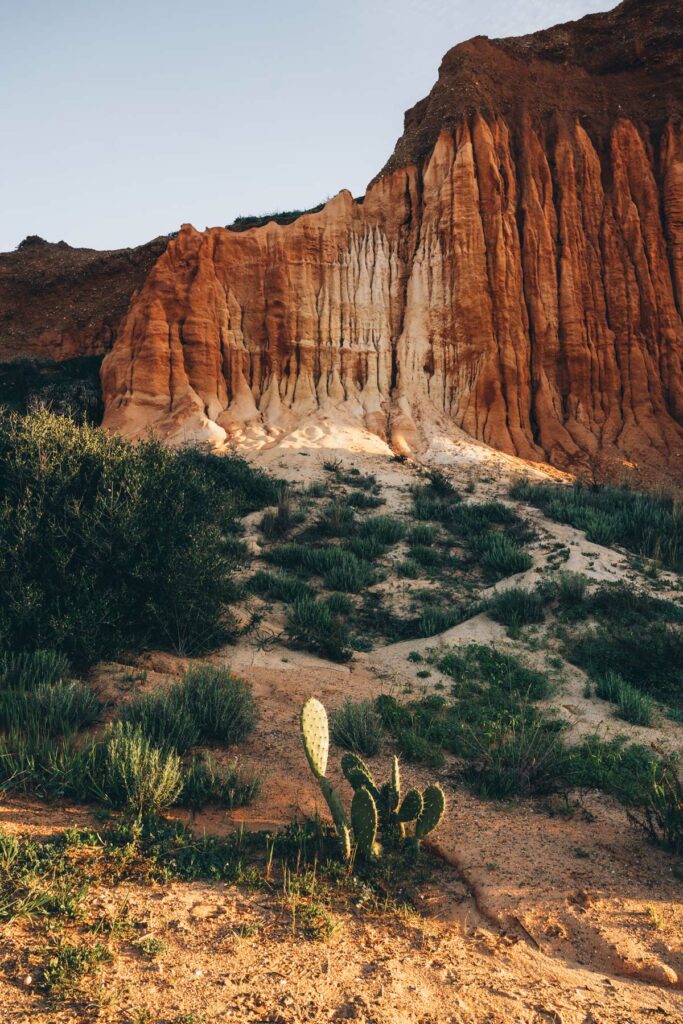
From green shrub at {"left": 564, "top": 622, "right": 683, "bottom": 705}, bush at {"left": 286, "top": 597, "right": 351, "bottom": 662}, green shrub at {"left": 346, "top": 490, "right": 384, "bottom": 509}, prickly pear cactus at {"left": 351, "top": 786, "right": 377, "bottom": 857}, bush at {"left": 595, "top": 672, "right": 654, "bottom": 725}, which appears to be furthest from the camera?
green shrub at {"left": 346, "top": 490, "right": 384, "bottom": 509}

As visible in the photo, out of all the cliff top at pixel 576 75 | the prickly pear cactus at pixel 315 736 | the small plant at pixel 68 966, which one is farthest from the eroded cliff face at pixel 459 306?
the small plant at pixel 68 966

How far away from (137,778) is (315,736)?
130 centimetres

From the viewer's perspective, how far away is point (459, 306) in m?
22.8

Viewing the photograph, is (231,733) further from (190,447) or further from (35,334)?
(35,334)

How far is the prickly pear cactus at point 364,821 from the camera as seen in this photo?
4387 mm

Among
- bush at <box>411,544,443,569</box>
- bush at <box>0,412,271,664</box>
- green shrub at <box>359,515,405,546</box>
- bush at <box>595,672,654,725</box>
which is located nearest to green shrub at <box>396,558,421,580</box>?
bush at <box>411,544,443,569</box>

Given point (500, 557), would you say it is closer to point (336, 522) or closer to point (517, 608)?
point (517, 608)

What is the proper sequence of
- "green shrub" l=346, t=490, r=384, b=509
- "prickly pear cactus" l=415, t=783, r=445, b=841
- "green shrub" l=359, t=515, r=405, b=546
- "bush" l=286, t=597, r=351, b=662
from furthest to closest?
"green shrub" l=346, t=490, r=384, b=509, "green shrub" l=359, t=515, r=405, b=546, "bush" l=286, t=597, r=351, b=662, "prickly pear cactus" l=415, t=783, r=445, b=841

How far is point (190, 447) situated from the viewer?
19.0 metres

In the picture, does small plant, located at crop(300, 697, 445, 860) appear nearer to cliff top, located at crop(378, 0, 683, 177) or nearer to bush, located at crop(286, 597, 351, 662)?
bush, located at crop(286, 597, 351, 662)

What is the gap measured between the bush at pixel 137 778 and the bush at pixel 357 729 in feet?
6.05

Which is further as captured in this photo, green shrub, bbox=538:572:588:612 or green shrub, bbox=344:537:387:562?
green shrub, bbox=344:537:387:562

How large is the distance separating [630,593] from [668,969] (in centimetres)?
708

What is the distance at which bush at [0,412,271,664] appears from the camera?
7.39 m
